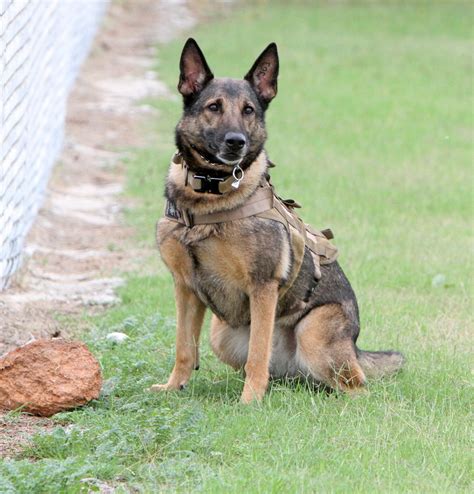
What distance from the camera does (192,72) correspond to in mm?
5684

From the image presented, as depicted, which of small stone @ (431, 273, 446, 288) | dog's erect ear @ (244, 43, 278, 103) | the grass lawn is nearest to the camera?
the grass lawn

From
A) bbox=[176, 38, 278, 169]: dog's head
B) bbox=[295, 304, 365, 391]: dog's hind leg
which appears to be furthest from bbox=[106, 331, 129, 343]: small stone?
bbox=[176, 38, 278, 169]: dog's head

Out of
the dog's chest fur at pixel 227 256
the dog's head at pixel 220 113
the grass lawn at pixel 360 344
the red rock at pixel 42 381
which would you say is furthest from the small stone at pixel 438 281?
the red rock at pixel 42 381

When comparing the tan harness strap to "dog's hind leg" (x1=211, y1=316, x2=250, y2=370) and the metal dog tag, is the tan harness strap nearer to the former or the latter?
the metal dog tag

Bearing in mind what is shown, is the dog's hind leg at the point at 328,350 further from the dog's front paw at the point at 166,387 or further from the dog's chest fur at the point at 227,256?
the dog's front paw at the point at 166,387

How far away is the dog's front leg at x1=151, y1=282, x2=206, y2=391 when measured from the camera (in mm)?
5824

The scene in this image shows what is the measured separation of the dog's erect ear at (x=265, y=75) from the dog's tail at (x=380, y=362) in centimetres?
145

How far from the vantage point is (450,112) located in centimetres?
1547

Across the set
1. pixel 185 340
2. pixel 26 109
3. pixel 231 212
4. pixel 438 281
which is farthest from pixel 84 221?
pixel 231 212

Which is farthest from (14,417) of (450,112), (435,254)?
(450,112)

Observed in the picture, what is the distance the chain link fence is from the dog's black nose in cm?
206

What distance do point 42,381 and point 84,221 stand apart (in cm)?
499

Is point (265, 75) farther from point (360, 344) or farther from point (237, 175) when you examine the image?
point (360, 344)

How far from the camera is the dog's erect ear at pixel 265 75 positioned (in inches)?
228
